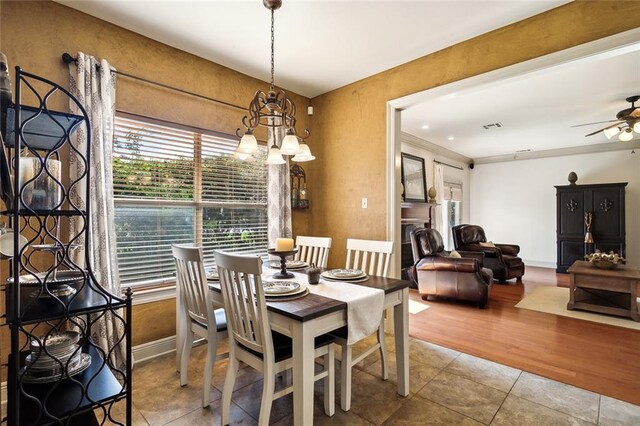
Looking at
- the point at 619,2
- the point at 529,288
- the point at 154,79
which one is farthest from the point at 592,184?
the point at 154,79

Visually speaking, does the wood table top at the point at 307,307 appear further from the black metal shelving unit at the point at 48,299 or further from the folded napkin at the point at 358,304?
the black metal shelving unit at the point at 48,299

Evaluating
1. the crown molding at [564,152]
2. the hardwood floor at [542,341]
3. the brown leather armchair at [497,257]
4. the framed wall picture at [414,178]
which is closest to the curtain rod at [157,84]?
the hardwood floor at [542,341]

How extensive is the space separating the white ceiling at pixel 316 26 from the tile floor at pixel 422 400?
8.11 ft

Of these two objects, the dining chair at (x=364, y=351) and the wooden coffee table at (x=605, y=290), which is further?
the wooden coffee table at (x=605, y=290)

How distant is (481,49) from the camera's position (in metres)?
2.59

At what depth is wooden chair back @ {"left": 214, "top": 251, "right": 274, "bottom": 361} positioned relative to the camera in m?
1.48

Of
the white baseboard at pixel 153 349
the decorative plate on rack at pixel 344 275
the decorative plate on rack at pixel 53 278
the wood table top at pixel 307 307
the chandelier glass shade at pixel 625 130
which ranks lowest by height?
the white baseboard at pixel 153 349

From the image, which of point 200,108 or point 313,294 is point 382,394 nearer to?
point 313,294

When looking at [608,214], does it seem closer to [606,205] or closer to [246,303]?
[606,205]

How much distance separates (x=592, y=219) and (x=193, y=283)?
726 cm

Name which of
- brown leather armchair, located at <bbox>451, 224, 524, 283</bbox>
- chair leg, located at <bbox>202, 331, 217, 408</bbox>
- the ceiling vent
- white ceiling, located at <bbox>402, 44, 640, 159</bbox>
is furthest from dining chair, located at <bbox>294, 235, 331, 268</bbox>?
the ceiling vent

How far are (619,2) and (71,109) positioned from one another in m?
3.74

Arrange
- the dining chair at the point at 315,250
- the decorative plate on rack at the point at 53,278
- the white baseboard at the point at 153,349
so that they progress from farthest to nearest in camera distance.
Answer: the dining chair at the point at 315,250, the white baseboard at the point at 153,349, the decorative plate on rack at the point at 53,278

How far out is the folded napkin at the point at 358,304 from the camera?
1704mm
